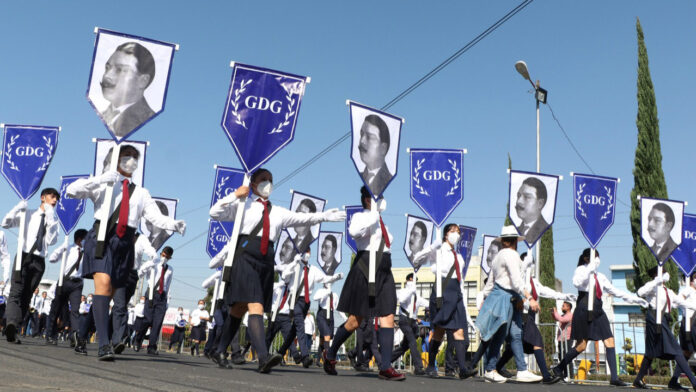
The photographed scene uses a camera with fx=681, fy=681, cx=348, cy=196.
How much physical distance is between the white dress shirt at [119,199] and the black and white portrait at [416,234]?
1085 centimetres

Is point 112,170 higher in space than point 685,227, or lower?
lower

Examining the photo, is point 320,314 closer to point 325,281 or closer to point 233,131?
point 325,281

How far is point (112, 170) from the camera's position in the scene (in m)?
6.97

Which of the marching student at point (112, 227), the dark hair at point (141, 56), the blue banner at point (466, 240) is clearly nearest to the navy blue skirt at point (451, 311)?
the marching student at point (112, 227)

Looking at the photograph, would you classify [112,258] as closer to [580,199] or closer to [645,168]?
[580,199]

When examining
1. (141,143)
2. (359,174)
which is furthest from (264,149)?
(141,143)

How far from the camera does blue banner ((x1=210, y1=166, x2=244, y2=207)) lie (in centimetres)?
1454

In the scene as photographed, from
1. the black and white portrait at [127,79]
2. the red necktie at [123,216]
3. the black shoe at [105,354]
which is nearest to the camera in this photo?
the black shoe at [105,354]

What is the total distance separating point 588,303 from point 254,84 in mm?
5964

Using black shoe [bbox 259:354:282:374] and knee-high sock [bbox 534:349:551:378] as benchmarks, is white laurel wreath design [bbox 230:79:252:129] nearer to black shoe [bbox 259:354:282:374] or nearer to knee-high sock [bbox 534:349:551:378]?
black shoe [bbox 259:354:282:374]

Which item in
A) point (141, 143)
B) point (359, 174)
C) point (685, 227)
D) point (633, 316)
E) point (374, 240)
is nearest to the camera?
point (374, 240)

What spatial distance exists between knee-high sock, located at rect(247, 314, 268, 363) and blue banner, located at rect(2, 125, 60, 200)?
6.32m

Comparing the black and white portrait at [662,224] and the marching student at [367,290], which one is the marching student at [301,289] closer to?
the marching student at [367,290]

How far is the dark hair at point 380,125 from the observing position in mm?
9680
